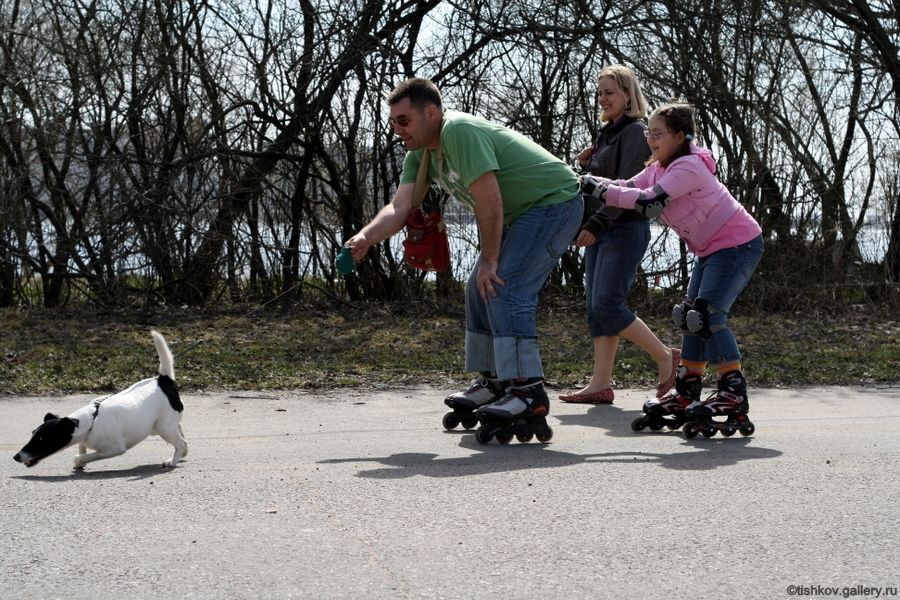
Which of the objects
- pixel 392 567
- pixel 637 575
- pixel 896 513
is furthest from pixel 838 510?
pixel 392 567

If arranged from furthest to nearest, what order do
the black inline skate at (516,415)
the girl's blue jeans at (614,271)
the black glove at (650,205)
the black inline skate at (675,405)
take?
the girl's blue jeans at (614,271)
the black inline skate at (675,405)
the black glove at (650,205)
the black inline skate at (516,415)

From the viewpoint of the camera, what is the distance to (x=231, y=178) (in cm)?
1088

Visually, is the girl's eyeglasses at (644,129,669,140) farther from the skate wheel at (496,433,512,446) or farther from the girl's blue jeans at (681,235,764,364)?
the skate wheel at (496,433,512,446)

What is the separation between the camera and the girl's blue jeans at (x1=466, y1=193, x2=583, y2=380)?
555cm

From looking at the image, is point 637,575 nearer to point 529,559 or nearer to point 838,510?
point 529,559

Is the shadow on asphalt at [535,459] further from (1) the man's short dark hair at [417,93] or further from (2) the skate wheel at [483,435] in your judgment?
(1) the man's short dark hair at [417,93]

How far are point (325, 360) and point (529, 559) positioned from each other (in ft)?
15.5

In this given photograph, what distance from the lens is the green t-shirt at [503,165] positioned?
5.42 m

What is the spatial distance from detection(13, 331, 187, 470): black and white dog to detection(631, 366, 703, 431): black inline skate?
2.25 meters

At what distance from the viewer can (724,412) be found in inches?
→ 227

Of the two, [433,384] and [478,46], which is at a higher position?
[478,46]

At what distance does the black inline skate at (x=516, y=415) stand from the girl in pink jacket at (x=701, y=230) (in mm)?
743

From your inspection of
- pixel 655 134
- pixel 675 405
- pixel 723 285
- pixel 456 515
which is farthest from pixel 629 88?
pixel 456 515

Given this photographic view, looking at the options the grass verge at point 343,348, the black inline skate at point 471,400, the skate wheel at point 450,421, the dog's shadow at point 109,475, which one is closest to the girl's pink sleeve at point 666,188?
the black inline skate at point 471,400
